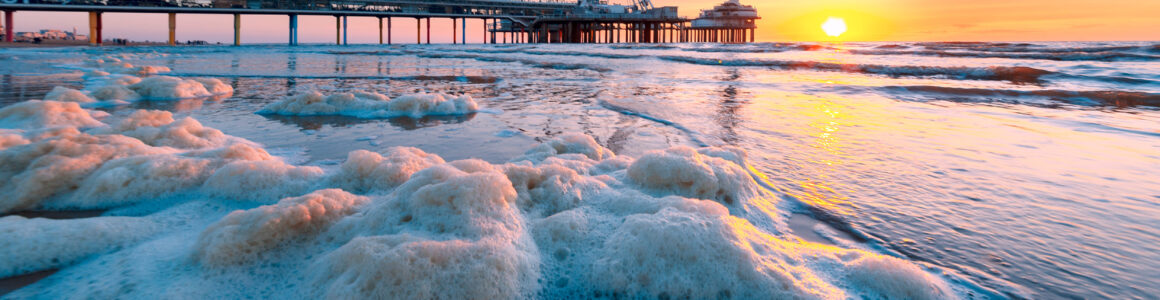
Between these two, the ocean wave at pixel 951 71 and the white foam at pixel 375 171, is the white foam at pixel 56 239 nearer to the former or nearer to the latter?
the white foam at pixel 375 171

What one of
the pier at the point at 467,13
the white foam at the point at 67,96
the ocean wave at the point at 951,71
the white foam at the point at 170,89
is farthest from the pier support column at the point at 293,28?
the white foam at the point at 67,96

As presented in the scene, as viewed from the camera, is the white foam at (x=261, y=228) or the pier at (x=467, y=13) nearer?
the white foam at (x=261, y=228)

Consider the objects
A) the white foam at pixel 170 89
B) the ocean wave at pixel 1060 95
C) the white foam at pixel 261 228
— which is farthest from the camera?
the ocean wave at pixel 1060 95

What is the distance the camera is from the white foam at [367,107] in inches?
207

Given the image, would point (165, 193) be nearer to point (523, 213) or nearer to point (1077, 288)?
point (523, 213)

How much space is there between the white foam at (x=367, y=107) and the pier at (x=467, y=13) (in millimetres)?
41380

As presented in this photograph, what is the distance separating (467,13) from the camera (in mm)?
53500

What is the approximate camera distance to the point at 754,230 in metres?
1.96

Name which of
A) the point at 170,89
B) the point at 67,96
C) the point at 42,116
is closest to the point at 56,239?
the point at 42,116

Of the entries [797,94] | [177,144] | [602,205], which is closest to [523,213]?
[602,205]

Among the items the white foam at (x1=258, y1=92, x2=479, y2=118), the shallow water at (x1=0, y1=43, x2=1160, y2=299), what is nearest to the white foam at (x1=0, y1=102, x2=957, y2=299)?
the shallow water at (x1=0, y1=43, x2=1160, y2=299)

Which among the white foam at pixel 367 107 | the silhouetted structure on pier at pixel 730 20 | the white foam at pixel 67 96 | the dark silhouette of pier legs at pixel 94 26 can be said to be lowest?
the white foam at pixel 367 107

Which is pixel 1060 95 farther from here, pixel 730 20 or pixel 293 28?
pixel 730 20

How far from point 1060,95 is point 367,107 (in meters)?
9.05
